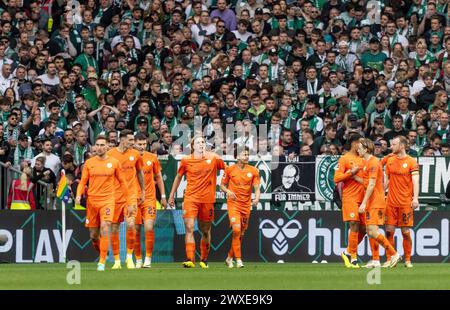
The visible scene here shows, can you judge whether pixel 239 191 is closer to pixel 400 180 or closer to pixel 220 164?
pixel 220 164

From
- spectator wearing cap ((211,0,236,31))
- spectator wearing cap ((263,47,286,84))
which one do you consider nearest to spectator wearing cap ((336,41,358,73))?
spectator wearing cap ((263,47,286,84))

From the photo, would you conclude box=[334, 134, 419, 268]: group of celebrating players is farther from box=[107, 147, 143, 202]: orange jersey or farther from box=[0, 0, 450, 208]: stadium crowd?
box=[107, 147, 143, 202]: orange jersey

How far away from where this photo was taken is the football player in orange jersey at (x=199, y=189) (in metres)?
29.0


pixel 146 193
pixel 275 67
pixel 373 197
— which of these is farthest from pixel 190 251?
pixel 275 67

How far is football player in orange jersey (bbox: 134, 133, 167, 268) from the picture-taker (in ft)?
93.9

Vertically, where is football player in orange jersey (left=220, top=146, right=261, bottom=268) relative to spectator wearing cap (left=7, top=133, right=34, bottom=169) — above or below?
below

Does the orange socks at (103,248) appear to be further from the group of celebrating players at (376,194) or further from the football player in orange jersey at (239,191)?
the group of celebrating players at (376,194)

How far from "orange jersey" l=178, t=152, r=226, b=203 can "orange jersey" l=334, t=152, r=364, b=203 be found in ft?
7.96

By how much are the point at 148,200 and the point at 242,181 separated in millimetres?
2225

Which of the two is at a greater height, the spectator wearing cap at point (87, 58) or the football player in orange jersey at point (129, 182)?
the spectator wearing cap at point (87, 58)

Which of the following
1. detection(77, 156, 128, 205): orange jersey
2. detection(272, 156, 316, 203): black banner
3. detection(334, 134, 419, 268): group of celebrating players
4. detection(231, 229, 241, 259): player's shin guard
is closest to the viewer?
detection(77, 156, 128, 205): orange jersey

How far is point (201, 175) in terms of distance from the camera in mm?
29172

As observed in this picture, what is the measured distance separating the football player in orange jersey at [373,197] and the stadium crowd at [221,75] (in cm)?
452

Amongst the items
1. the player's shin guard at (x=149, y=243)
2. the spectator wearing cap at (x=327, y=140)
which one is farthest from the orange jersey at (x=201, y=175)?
the spectator wearing cap at (x=327, y=140)
